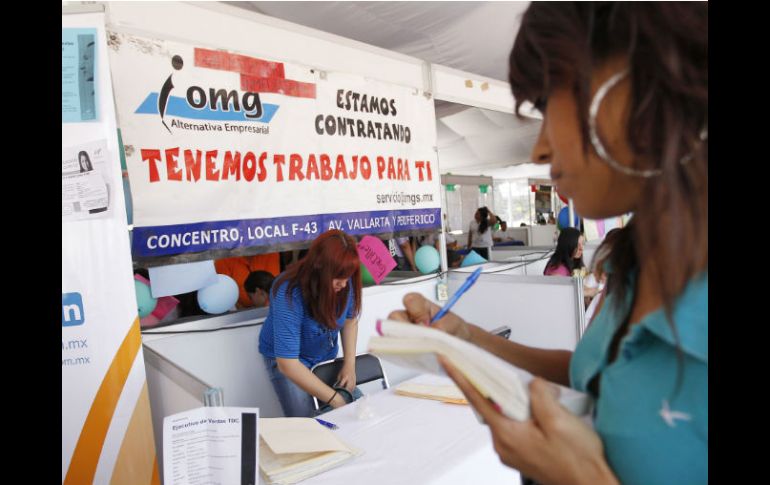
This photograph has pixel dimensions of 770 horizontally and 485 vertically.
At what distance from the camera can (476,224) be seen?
19.8 ft

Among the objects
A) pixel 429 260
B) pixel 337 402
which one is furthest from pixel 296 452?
pixel 429 260

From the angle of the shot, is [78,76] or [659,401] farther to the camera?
[78,76]

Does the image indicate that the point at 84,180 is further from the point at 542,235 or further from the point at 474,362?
the point at 542,235

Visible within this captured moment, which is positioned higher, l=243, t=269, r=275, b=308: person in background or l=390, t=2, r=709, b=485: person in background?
l=390, t=2, r=709, b=485: person in background

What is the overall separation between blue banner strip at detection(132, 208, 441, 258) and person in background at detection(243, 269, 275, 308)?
212mm

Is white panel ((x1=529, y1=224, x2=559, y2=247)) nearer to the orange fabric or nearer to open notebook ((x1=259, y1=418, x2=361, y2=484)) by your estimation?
the orange fabric

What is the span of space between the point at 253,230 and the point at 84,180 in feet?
2.68

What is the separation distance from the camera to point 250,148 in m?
2.19

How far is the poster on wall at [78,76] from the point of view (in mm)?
1448

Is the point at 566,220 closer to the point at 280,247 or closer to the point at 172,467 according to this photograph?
the point at 280,247

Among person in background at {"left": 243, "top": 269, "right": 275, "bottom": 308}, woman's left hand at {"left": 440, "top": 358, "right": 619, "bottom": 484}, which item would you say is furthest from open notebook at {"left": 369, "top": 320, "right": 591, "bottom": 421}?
person in background at {"left": 243, "top": 269, "right": 275, "bottom": 308}

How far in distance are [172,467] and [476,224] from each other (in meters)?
5.42

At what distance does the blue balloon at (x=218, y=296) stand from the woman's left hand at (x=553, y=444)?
73.5 inches

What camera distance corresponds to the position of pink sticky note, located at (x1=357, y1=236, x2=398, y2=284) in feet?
8.38
